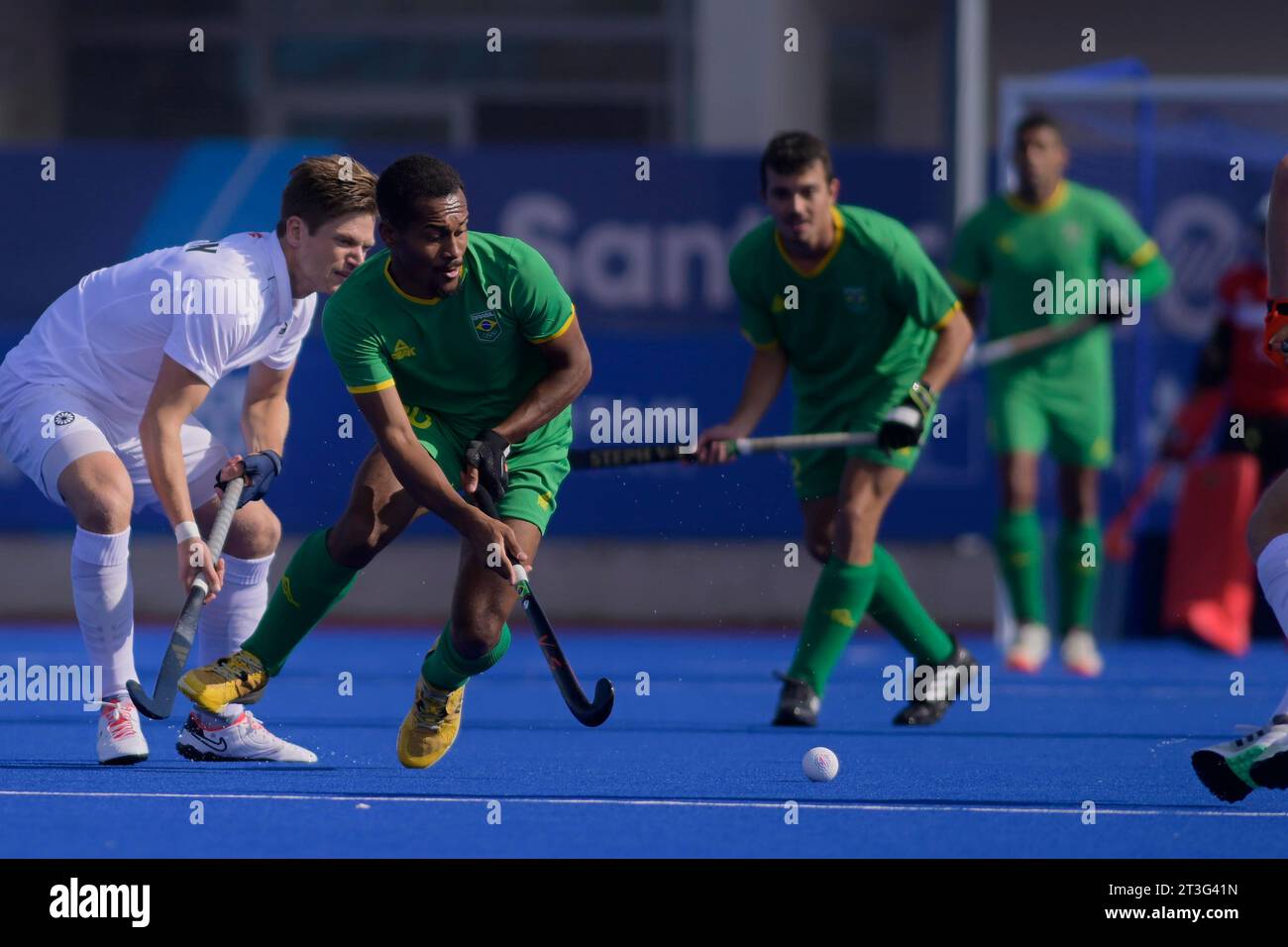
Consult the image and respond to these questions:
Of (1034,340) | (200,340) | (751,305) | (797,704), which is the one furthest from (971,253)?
(200,340)

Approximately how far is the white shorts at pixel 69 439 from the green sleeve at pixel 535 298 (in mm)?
859

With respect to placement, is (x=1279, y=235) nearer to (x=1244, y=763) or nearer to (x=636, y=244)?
(x=1244, y=763)

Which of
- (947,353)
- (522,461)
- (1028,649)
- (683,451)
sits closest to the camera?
(522,461)

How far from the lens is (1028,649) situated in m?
8.02

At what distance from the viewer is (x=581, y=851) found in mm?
4035

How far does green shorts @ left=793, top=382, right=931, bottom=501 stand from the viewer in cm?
614

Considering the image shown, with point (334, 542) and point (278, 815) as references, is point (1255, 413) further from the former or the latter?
point (278, 815)

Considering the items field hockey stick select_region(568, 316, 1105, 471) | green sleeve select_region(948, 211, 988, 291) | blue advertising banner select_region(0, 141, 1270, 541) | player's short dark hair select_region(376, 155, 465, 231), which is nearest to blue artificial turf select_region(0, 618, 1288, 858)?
field hockey stick select_region(568, 316, 1105, 471)

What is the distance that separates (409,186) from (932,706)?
2508 mm

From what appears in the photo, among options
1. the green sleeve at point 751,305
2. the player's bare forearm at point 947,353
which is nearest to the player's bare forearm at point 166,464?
the green sleeve at point 751,305

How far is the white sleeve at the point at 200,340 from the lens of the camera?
16.0 feet

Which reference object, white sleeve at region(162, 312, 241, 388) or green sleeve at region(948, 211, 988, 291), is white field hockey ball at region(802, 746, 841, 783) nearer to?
white sleeve at region(162, 312, 241, 388)

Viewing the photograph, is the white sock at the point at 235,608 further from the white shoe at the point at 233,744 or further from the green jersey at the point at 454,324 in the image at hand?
the green jersey at the point at 454,324

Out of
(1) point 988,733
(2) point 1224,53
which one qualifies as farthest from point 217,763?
(2) point 1224,53
